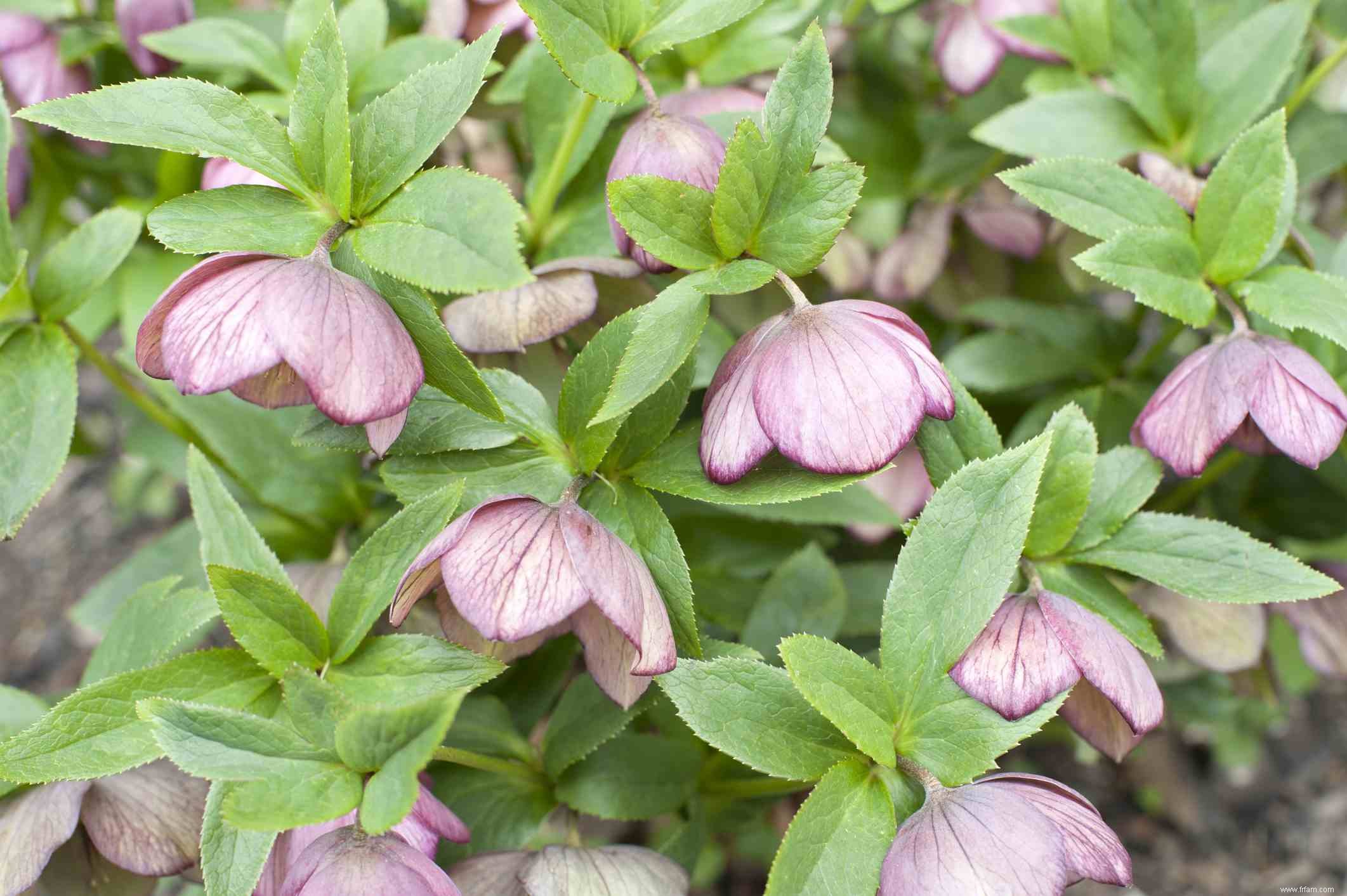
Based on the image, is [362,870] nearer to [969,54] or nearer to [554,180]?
[554,180]

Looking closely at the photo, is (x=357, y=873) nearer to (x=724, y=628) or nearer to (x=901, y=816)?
(x=901, y=816)

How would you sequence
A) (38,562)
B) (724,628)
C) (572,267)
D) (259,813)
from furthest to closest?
(38,562), (724,628), (572,267), (259,813)

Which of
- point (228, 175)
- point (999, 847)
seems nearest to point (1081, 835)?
point (999, 847)

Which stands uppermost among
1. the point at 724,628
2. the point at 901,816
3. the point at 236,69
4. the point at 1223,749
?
the point at 236,69

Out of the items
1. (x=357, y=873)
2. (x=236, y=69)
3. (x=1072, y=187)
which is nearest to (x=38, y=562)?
(x=236, y=69)

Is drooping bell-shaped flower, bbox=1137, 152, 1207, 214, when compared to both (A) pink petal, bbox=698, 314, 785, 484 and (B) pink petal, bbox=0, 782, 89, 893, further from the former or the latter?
(B) pink petal, bbox=0, 782, 89, 893
